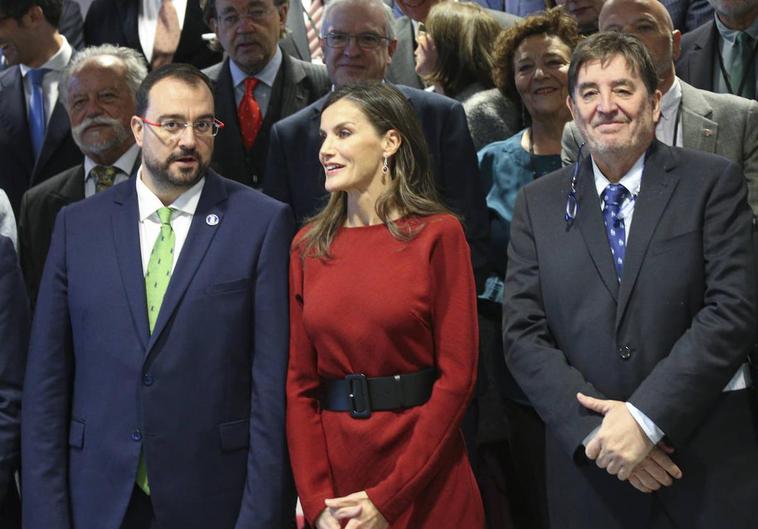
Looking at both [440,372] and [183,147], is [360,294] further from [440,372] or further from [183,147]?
[183,147]

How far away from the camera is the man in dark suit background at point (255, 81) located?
4.79 metres

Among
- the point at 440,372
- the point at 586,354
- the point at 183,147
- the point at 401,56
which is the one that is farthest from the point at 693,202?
the point at 401,56

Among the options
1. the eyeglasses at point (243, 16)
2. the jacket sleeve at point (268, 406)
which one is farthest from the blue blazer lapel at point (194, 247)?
the eyeglasses at point (243, 16)

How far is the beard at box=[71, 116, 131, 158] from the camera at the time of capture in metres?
4.57

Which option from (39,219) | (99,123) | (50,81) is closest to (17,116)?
(50,81)

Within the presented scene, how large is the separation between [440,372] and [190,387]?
0.67 m

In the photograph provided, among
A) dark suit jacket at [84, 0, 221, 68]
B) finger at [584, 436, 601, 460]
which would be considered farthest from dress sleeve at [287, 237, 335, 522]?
dark suit jacket at [84, 0, 221, 68]

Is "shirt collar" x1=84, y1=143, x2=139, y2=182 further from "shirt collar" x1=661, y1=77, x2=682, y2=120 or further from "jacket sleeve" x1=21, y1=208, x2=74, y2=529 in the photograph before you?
"shirt collar" x1=661, y1=77, x2=682, y2=120

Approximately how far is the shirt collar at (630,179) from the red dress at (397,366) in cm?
41

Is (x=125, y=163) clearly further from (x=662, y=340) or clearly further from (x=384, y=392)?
(x=662, y=340)

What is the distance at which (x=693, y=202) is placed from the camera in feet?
10.5

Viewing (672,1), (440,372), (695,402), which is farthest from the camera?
(672,1)

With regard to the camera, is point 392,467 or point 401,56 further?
point 401,56

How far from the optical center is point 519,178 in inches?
171
